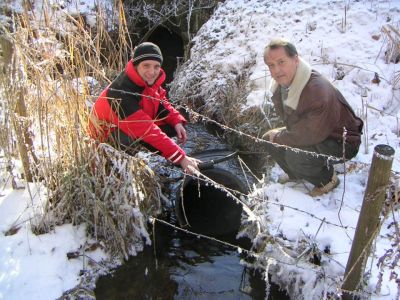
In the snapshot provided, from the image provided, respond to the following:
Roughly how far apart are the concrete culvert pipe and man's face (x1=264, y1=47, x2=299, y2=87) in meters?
0.97

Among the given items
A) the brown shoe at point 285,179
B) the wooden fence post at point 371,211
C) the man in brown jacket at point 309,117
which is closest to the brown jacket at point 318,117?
the man in brown jacket at point 309,117

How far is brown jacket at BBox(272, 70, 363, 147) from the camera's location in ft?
9.45

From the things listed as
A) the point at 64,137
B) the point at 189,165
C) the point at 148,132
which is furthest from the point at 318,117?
the point at 64,137

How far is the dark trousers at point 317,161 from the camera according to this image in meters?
3.10

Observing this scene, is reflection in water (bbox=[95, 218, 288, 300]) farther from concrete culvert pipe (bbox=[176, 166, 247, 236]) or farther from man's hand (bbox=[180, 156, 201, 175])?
man's hand (bbox=[180, 156, 201, 175])

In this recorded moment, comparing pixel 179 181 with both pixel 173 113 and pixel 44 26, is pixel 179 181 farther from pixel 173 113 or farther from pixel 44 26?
pixel 44 26

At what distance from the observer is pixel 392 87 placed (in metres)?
4.52

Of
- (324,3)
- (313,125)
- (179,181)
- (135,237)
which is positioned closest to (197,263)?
(135,237)

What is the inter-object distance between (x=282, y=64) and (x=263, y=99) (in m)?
1.69

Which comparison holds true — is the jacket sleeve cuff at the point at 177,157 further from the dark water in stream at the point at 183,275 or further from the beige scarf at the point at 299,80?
the beige scarf at the point at 299,80

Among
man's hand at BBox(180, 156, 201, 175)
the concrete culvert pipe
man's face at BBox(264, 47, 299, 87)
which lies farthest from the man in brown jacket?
man's hand at BBox(180, 156, 201, 175)

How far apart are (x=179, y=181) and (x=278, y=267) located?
1.49 m

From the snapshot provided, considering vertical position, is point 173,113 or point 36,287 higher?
point 173,113

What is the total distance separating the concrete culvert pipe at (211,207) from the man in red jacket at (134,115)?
0.36 meters
